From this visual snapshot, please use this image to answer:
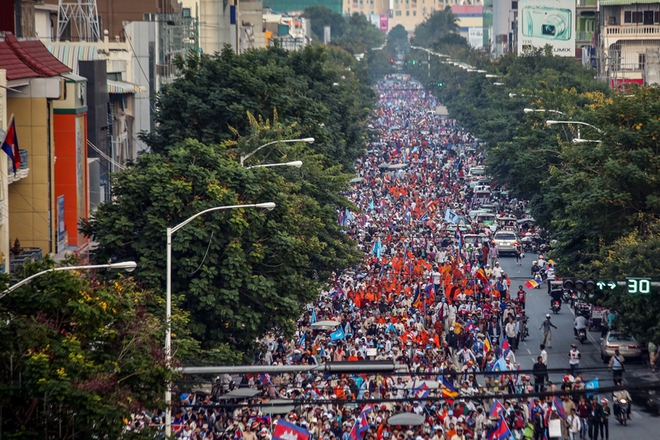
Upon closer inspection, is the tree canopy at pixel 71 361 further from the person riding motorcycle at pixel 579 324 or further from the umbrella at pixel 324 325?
the person riding motorcycle at pixel 579 324

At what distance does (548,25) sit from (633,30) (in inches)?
981

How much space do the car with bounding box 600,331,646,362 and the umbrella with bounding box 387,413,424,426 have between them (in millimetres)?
11261

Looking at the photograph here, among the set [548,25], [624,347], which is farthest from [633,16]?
[624,347]

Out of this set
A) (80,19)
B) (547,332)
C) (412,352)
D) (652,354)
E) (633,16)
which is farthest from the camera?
(633,16)

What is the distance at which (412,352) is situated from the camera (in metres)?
37.6

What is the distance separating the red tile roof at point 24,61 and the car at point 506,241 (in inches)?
1012

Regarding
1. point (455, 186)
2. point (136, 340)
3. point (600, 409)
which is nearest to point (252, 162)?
point (600, 409)

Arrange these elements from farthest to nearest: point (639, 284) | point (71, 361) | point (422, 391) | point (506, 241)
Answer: point (506, 241) → point (639, 284) → point (422, 391) → point (71, 361)

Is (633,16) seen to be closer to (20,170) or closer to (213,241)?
(20,170)

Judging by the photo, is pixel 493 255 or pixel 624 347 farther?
pixel 493 255

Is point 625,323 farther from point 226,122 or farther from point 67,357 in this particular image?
point 67,357

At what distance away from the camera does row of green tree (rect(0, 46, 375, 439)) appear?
18.8 m

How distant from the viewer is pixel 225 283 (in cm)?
3259

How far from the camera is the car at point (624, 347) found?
3900 cm
